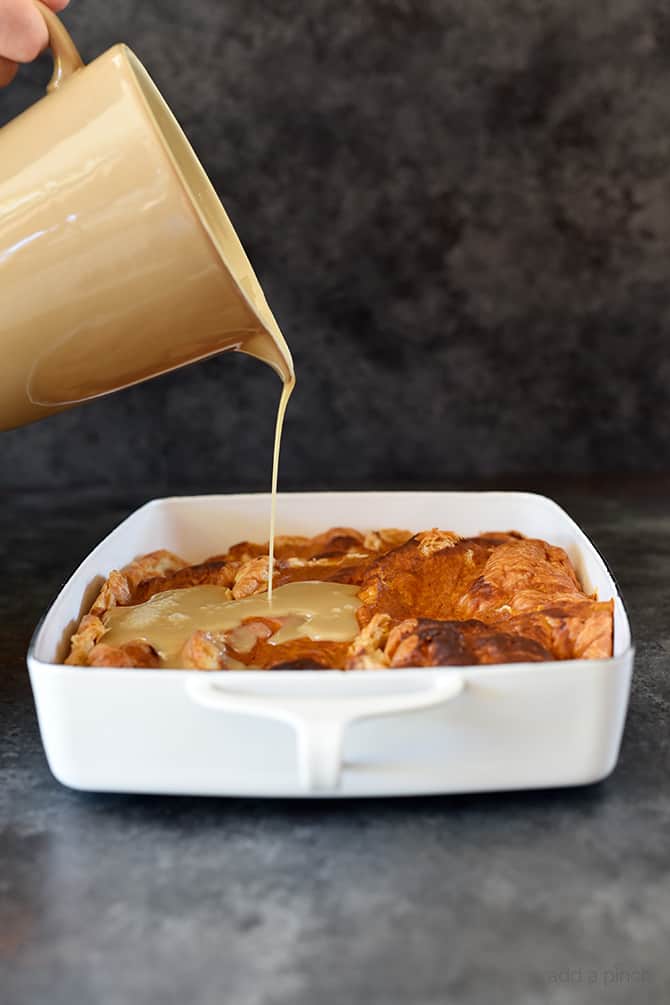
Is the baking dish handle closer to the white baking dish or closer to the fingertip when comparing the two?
the white baking dish

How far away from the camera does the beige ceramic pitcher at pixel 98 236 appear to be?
3.14ft

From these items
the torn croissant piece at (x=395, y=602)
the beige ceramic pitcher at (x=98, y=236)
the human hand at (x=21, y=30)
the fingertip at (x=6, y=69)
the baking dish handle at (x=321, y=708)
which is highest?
the human hand at (x=21, y=30)

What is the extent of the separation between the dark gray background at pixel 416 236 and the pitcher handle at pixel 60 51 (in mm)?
1222

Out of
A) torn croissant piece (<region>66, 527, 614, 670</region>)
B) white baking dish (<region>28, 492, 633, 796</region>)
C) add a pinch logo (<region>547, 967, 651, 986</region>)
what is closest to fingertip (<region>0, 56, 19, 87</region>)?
torn croissant piece (<region>66, 527, 614, 670</region>)

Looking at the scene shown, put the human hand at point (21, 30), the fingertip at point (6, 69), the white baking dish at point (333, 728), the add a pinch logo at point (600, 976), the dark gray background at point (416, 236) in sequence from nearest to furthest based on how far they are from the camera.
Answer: the add a pinch logo at point (600, 976)
the white baking dish at point (333, 728)
the human hand at point (21, 30)
the fingertip at point (6, 69)
the dark gray background at point (416, 236)

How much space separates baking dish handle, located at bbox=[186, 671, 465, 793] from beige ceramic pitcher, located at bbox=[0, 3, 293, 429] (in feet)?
1.10

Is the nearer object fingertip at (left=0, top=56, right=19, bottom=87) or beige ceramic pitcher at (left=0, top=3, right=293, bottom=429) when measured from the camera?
beige ceramic pitcher at (left=0, top=3, right=293, bottom=429)

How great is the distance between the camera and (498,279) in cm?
237

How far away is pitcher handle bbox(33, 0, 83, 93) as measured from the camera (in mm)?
1043

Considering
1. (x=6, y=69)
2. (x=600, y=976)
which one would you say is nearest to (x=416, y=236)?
(x=6, y=69)

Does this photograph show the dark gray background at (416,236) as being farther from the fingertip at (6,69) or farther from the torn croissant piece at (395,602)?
the fingertip at (6,69)

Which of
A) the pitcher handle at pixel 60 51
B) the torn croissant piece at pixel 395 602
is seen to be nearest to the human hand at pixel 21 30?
the pitcher handle at pixel 60 51

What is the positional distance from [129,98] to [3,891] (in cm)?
64

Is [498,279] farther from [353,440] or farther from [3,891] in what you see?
[3,891]
